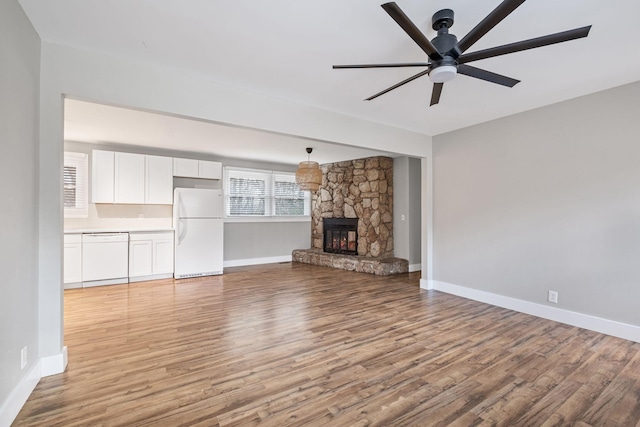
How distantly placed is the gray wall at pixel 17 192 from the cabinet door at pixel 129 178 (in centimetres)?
336

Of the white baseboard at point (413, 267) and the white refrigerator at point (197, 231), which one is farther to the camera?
the white baseboard at point (413, 267)

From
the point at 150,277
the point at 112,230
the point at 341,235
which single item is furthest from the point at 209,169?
the point at 341,235

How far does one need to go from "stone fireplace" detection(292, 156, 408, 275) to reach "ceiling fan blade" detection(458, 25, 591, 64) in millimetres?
4333

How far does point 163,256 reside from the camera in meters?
5.39

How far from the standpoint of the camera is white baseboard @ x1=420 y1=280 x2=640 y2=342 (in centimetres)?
289

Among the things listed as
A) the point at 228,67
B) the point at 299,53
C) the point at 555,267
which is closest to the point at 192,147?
the point at 228,67

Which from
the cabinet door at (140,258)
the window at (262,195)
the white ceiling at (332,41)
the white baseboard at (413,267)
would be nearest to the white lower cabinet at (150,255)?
the cabinet door at (140,258)

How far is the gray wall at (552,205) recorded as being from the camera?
292 centimetres

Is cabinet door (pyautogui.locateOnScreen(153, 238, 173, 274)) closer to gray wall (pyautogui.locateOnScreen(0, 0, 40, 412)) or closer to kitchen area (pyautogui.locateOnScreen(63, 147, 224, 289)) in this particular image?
kitchen area (pyautogui.locateOnScreen(63, 147, 224, 289))

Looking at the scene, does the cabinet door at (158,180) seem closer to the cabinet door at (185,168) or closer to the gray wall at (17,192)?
the cabinet door at (185,168)

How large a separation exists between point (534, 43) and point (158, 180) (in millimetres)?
5688

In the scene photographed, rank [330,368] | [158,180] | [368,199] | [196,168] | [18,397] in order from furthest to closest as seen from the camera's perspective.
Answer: [368,199], [196,168], [158,180], [330,368], [18,397]

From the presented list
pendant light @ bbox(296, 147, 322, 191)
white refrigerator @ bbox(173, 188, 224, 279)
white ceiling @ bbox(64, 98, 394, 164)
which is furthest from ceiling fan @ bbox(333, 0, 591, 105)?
white refrigerator @ bbox(173, 188, 224, 279)

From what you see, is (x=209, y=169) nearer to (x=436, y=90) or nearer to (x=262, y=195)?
(x=262, y=195)
